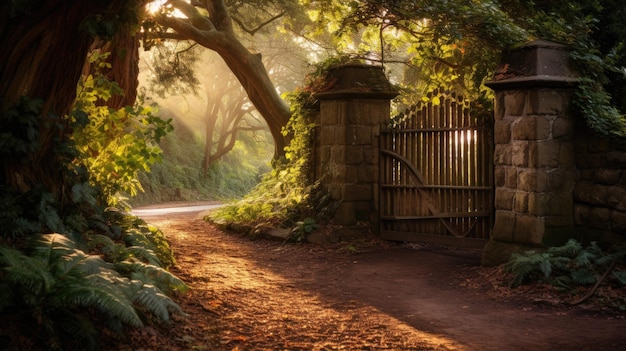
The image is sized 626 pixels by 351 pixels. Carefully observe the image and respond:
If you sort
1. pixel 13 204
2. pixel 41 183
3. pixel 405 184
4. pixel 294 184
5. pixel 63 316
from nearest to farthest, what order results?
pixel 63 316
pixel 13 204
pixel 41 183
pixel 405 184
pixel 294 184

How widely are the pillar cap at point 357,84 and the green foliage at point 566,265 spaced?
422cm

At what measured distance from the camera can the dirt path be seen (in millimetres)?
4559

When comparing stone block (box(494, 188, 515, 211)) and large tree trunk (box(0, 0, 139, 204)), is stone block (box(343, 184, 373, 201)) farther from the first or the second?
large tree trunk (box(0, 0, 139, 204))

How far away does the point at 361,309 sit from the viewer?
5.79 metres

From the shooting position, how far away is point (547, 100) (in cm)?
702

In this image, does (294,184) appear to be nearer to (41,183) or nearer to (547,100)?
(547,100)

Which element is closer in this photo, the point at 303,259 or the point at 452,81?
the point at 303,259

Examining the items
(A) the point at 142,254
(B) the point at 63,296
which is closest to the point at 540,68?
(A) the point at 142,254

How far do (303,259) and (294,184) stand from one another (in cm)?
310

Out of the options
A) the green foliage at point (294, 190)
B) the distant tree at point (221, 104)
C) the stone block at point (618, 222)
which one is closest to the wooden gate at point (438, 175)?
the green foliage at point (294, 190)

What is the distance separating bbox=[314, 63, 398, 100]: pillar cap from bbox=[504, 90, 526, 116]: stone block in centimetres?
291

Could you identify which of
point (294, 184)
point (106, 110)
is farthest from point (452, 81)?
point (106, 110)

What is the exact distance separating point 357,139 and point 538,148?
3.65 m

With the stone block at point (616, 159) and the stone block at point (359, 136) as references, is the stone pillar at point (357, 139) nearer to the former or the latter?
the stone block at point (359, 136)
